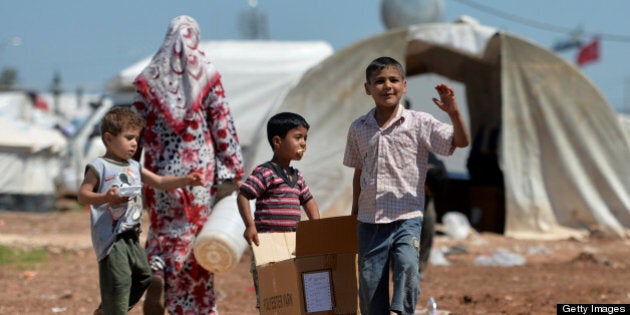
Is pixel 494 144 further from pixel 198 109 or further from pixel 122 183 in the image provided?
pixel 122 183

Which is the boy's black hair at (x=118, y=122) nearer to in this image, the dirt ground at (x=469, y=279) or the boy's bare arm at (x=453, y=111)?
the boy's bare arm at (x=453, y=111)

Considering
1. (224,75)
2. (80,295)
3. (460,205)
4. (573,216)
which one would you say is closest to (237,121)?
(224,75)

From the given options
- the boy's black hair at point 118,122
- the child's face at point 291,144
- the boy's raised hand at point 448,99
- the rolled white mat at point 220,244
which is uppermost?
the boy's black hair at point 118,122

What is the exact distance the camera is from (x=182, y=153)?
5344mm

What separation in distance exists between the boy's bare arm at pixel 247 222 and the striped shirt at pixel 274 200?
69mm

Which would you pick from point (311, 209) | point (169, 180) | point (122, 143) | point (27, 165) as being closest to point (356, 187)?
point (311, 209)

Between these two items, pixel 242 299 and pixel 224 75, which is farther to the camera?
pixel 224 75

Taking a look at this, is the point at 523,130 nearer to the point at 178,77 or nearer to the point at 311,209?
the point at 178,77

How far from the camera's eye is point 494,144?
1317cm

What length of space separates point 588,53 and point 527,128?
35.3 metres

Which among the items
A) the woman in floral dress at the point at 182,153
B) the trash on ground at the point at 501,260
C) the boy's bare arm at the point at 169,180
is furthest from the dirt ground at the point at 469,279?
the boy's bare arm at the point at 169,180

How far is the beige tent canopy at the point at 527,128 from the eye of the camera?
11.4 m

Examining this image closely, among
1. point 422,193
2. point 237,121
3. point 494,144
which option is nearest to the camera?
point 422,193

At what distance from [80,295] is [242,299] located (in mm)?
1340
